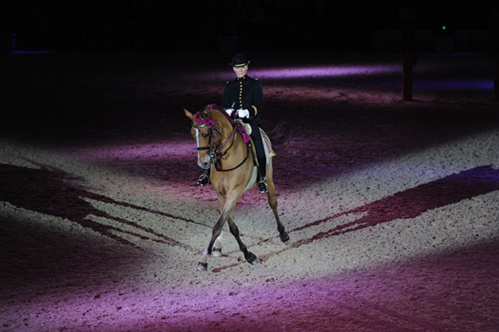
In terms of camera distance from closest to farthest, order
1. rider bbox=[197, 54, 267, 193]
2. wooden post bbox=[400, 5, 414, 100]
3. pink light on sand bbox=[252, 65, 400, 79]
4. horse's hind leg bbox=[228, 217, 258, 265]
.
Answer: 1. horse's hind leg bbox=[228, 217, 258, 265]
2. rider bbox=[197, 54, 267, 193]
3. wooden post bbox=[400, 5, 414, 100]
4. pink light on sand bbox=[252, 65, 400, 79]

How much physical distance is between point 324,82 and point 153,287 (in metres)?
21.7

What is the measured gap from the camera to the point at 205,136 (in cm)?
904

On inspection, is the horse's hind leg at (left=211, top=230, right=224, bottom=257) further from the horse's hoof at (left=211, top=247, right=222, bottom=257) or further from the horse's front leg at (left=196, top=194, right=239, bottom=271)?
the horse's front leg at (left=196, top=194, right=239, bottom=271)

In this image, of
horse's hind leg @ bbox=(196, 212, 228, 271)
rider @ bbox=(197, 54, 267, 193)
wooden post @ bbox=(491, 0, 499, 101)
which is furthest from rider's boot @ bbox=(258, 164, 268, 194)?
wooden post @ bbox=(491, 0, 499, 101)

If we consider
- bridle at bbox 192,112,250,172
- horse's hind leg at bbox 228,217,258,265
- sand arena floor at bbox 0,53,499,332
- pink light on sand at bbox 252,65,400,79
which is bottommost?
pink light on sand at bbox 252,65,400,79

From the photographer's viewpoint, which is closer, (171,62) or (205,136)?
(205,136)

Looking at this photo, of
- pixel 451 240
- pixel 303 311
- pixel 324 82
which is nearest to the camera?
pixel 303 311

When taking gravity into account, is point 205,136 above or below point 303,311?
above

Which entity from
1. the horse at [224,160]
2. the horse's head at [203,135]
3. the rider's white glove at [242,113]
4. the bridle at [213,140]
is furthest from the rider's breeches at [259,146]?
the horse's head at [203,135]

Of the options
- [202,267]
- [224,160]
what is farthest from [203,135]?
[202,267]

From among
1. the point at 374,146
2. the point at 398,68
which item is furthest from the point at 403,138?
the point at 398,68

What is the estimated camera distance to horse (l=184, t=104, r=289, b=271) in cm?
905

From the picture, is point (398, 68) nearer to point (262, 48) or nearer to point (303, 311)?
point (262, 48)

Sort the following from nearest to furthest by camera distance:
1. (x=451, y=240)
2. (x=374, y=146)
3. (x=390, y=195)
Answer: (x=451, y=240) < (x=390, y=195) < (x=374, y=146)
